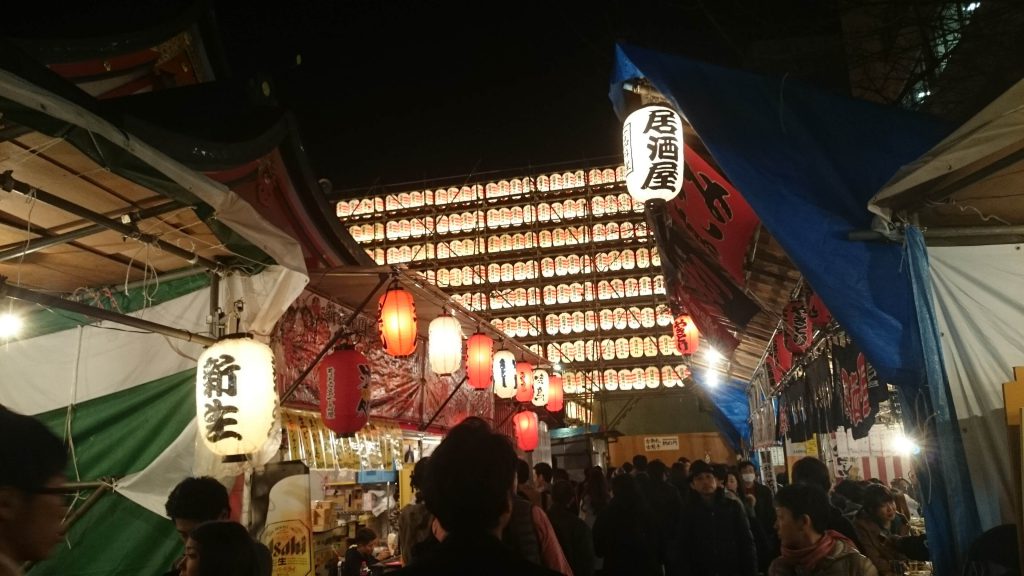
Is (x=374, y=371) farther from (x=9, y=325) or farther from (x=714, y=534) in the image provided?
(x=714, y=534)

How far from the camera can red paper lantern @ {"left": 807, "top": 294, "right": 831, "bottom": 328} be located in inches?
309

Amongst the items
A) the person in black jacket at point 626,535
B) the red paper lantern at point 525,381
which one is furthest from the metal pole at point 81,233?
the red paper lantern at point 525,381

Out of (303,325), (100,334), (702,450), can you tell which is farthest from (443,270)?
(100,334)

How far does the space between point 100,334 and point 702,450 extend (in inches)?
1223

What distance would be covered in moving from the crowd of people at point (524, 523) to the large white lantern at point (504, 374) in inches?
164

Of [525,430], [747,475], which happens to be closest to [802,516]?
[747,475]

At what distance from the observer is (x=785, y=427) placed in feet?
43.8

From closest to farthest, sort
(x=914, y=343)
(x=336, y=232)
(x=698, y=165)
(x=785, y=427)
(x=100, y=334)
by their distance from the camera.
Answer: (x=914, y=343)
(x=100, y=334)
(x=698, y=165)
(x=336, y=232)
(x=785, y=427)

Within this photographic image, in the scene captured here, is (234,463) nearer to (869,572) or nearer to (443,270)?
(869,572)

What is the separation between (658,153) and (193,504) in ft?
20.7

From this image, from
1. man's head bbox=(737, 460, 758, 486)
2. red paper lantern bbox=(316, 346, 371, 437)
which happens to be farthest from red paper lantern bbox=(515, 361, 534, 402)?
red paper lantern bbox=(316, 346, 371, 437)

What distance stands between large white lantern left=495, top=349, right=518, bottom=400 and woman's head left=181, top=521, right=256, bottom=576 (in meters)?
10.9

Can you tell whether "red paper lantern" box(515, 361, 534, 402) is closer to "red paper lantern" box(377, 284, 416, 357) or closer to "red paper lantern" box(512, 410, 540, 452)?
"red paper lantern" box(512, 410, 540, 452)

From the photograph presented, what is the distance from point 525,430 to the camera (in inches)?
707
